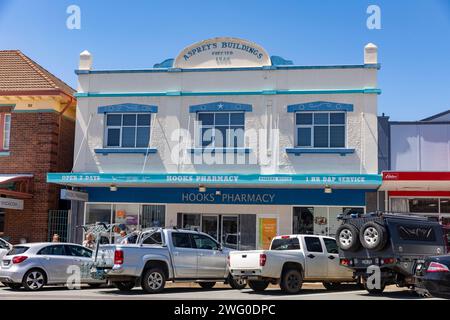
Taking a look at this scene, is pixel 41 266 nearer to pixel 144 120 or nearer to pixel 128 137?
pixel 128 137

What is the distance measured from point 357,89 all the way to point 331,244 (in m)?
8.00

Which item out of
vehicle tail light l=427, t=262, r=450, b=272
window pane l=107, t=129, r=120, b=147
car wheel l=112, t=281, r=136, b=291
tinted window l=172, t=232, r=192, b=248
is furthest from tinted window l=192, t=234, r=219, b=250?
window pane l=107, t=129, r=120, b=147

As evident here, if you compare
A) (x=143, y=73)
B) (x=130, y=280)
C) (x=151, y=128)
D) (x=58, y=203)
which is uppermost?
(x=143, y=73)

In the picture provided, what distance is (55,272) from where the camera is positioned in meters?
17.6

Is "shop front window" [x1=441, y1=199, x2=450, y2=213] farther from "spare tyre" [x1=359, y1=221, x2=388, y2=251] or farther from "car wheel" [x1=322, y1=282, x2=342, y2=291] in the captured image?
"spare tyre" [x1=359, y1=221, x2=388, y2=251]

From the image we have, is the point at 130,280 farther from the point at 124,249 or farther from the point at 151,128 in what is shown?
the point at 151,128

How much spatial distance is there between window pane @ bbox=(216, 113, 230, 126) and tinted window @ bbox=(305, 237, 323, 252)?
320 inches

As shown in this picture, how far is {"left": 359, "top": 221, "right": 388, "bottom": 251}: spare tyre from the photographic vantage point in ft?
50.2

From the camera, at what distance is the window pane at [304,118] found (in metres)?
23.9

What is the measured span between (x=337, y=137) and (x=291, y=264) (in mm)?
8316

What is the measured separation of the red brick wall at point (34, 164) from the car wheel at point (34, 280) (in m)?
7.25

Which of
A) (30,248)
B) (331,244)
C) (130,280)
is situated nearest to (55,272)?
(30,248)

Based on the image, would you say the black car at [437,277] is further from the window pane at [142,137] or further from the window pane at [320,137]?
the window pane at [142,137]

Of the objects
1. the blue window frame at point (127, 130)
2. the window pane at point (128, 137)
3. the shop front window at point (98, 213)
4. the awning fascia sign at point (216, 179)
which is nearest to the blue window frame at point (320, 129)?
the awning fascia sign at point (216, 179)
